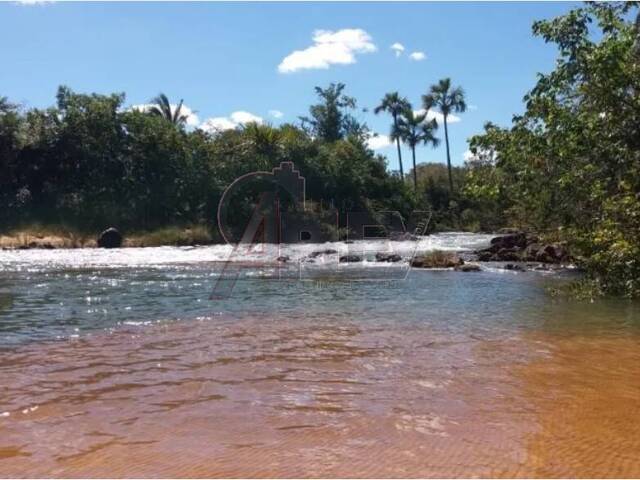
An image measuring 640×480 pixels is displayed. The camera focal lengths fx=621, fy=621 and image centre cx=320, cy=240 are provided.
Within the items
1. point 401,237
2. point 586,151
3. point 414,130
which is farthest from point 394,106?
point 586,151

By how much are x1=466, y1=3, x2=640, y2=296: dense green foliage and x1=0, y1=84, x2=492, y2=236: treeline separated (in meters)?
23.1

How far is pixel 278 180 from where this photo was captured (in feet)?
122

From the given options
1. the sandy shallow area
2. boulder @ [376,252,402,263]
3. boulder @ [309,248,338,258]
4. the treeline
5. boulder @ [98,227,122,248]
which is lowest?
the sandy shallow area

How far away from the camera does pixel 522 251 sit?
2303 centimetres

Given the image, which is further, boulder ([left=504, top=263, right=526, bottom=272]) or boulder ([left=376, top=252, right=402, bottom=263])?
boulder ([left=376, top=252, right=402, bottom=263])

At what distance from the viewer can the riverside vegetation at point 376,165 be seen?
31.9 feet

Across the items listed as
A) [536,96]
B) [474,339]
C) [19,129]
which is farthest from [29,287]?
[19,129]

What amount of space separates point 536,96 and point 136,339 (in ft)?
26.4

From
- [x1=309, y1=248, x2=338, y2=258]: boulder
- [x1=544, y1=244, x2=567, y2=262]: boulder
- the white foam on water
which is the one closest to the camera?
the white foam on water

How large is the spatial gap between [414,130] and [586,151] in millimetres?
44898

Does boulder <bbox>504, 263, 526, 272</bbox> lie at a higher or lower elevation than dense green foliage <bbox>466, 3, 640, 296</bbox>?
lower

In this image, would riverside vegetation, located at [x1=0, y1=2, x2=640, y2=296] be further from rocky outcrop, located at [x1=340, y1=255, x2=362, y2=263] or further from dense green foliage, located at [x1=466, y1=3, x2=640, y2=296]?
rocky outcrop, located at [x1=340, y1=255, x2=362, y2=263]

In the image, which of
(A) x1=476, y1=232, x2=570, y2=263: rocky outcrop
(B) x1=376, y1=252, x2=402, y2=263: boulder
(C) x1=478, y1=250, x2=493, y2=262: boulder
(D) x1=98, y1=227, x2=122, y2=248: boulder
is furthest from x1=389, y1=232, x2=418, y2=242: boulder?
(D) x1=98, y1=227, x2=122, y2=248: boulder
